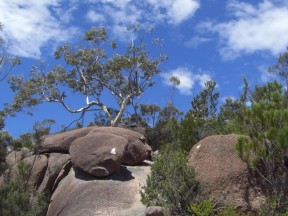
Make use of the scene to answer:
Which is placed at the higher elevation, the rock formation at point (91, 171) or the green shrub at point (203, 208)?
the rock formation at point (91, 171)

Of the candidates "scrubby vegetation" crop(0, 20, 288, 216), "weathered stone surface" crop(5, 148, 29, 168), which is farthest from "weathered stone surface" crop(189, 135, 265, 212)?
"weathered stone surface" crop(5, 148, 29, 168)

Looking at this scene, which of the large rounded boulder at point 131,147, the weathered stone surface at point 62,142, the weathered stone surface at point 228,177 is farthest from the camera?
the weathered stone surface at point 62,142

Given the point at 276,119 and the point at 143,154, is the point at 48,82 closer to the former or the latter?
the point at 143,154

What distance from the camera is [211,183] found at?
12672mm

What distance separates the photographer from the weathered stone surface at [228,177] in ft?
40.5

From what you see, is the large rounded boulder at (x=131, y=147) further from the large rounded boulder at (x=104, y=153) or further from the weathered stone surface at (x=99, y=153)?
the weathered stone surface at (x=99, y=153)

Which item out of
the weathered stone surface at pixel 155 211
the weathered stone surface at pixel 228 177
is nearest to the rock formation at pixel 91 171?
the weathered stone surface at pixel 155 211

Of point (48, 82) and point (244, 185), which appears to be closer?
point (244, 185)

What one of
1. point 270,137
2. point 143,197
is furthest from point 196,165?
point 270,137

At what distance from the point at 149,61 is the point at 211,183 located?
810 inches

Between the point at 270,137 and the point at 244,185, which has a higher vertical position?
the point at 270,137

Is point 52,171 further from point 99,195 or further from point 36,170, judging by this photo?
point 99,195

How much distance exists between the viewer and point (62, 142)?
1991cm

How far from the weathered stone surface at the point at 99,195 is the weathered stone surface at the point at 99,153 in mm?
390
